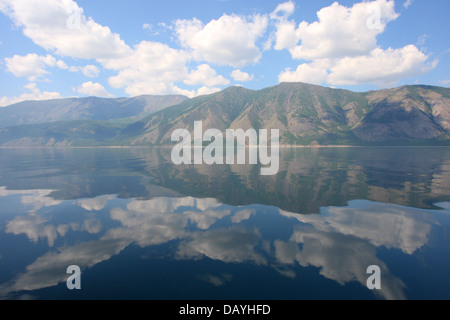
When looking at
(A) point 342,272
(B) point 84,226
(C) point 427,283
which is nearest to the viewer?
(C) point 427,283

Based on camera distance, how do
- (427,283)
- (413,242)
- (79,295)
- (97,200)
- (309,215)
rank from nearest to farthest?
(79,295) < (427,283) < (413,242) < (309,215) < (97,200)

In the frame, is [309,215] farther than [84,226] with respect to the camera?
Yes

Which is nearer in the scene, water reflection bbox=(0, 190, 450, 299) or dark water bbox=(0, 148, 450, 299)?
dark water bbox=(0, 148, 450, 299)

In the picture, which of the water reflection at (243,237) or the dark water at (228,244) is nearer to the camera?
the dark water at (228,244)

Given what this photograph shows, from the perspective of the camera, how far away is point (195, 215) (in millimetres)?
37031

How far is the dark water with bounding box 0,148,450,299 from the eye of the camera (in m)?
18.7

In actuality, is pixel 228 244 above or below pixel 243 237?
below

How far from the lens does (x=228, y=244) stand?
1053 inches

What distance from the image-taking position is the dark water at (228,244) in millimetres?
18688
